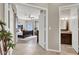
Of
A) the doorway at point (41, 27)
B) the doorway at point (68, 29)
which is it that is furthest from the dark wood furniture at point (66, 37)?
the doorway at point (41, 27)

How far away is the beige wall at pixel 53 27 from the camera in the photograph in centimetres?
292

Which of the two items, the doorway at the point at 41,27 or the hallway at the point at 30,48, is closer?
the hallway at the point at 30,48

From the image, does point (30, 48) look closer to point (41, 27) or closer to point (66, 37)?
point (41, 27)

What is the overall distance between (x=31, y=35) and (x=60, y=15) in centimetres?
90

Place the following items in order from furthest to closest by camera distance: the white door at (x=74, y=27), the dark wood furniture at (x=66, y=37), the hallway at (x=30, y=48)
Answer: the dark wood furniture at (x=66, y=37), the white door at (x=74, y=27), the hallway at (x=30, y=48)

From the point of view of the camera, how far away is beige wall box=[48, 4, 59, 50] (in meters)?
2.92

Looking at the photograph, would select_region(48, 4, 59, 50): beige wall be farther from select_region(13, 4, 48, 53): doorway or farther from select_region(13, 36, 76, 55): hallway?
select_region(13, 36, 76, 55): hallway

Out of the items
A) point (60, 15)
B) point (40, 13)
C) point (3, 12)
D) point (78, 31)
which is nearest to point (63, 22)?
point (60, 15)

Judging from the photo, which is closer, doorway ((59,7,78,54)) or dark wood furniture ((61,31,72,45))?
doorway ((59,7,78,54))

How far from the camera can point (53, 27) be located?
3.00m

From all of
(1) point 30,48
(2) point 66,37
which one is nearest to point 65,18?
(2) point 66,37

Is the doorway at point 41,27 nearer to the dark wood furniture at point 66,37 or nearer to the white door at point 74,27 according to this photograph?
the dark wood furniture at point 66,37

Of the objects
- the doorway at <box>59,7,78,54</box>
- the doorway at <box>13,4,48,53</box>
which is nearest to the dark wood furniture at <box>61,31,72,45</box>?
the doorway at <box>59,7,78,54</box>

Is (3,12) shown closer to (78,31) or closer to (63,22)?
(63,22)
